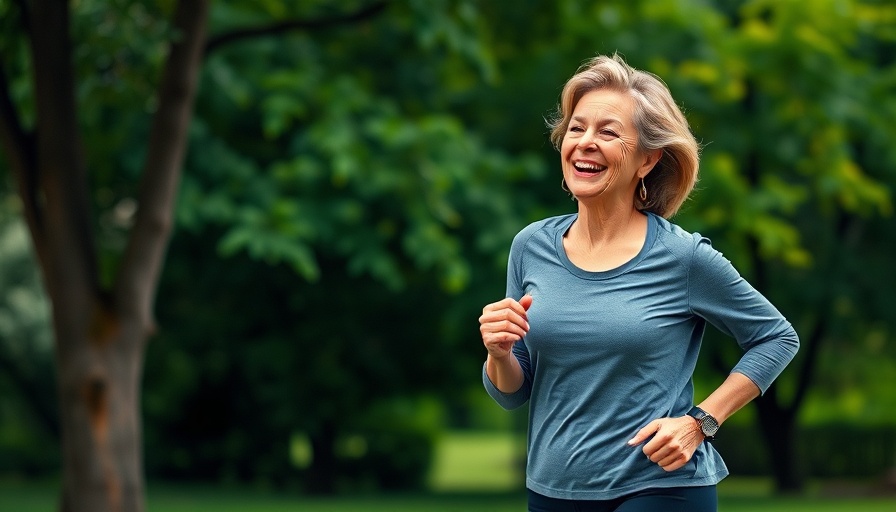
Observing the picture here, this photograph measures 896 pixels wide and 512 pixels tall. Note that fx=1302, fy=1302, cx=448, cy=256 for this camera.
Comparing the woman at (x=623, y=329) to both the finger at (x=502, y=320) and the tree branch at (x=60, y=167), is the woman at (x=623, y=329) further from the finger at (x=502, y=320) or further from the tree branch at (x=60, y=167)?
the tree branch at (x=60, y=167)

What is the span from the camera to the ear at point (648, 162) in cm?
312

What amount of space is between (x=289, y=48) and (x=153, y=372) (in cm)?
859

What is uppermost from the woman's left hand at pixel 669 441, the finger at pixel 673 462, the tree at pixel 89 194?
the tree at pixel 89 194

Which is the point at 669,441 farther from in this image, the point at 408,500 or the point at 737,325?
the point at 408,500

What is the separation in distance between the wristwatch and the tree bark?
23.4 ft

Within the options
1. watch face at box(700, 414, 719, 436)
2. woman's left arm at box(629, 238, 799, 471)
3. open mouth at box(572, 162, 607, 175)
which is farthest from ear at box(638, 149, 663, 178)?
watch face at box(700, 414, 719, 436)

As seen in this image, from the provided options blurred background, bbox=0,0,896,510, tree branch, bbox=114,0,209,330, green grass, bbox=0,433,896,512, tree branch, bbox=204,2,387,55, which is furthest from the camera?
green grass, bbox=0,433,896,512

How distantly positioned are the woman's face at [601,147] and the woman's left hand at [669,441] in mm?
560

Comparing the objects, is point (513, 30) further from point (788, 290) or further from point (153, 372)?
point (153, 372)

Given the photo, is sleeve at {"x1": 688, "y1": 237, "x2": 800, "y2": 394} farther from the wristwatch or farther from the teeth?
the teeth

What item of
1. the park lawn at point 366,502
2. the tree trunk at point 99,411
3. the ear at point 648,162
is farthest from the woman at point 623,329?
the park lawn at point 366,502

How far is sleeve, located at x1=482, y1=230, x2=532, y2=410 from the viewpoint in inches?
126

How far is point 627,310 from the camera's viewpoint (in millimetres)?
2945

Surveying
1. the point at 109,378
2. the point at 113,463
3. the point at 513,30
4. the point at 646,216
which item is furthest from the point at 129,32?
the point at 646,216
